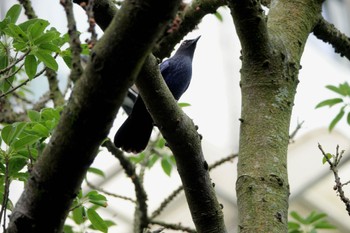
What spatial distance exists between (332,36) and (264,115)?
69 cm

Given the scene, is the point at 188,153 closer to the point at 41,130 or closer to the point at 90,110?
the point at 41,130

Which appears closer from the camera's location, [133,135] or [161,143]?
[133,135]

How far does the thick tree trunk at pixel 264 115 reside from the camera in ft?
6.23

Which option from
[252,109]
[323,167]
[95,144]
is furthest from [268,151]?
[323,167]

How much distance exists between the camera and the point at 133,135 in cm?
300

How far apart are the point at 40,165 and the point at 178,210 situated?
618 cm

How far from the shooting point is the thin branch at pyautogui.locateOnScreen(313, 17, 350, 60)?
2576mm

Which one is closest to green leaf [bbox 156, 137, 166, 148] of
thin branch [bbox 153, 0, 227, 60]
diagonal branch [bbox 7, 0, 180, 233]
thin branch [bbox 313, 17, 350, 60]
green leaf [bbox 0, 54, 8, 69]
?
thin branch [bbox 153, 0, 227, 60]

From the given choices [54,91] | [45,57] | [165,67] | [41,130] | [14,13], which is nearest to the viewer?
[41,130]

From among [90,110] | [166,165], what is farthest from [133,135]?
[90,110]

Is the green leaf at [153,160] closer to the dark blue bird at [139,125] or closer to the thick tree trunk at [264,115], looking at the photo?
the dark blue bird at [139,125]

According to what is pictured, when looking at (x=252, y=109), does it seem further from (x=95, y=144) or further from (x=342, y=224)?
(x=342, y=224)

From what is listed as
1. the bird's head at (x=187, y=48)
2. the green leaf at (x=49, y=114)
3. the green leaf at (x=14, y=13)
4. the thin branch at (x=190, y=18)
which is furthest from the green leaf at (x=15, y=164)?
the bird's head at (x=187, y=48)

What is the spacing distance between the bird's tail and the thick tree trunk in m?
0.90
